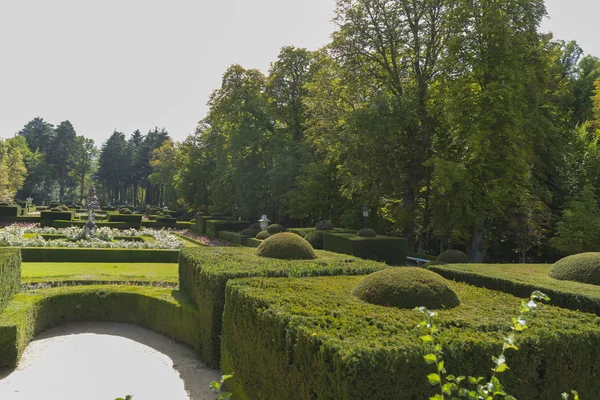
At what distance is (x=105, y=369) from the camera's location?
8.26m

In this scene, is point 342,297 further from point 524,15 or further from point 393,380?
point 524,15

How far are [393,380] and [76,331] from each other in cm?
940

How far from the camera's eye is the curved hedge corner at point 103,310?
370 inches

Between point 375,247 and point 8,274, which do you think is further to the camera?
point 375,247

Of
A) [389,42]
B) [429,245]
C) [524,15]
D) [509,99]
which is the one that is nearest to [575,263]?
[509,99]

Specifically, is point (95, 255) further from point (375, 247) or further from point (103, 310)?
point (375, 247)

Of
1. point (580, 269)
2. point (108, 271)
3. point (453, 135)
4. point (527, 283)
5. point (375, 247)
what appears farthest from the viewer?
point (453, 135)

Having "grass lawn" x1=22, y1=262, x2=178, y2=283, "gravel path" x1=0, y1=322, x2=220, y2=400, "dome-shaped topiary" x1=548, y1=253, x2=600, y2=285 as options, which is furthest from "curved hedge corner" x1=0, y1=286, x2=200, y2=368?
"dome-shaped topiary" x1=548, y1=253, x2=600, y2=285

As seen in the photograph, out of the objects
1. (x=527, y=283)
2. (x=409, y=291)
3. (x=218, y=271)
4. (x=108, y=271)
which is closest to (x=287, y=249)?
(x=218, y=271)

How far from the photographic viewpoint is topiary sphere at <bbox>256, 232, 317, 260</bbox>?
11633 millimetres

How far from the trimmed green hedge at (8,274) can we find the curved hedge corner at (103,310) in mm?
206

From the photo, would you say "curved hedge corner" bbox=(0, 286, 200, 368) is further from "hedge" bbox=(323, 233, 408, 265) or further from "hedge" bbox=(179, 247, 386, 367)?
"hedge" bbox=(323, 233, 408, 265)

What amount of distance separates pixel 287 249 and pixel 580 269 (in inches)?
277

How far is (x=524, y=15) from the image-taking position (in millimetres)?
20641
